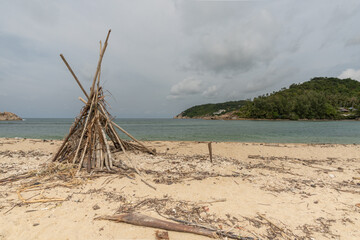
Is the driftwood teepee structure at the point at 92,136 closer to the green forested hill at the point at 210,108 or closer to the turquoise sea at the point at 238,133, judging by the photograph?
the turquoise sea at the point at 238,133

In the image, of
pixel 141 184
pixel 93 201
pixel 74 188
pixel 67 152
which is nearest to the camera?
pixel 93 201

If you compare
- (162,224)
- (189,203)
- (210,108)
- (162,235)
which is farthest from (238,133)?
(210,108)

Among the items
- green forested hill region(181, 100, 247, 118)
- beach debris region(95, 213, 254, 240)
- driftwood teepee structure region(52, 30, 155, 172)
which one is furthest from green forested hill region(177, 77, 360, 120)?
beach debris region(95, 213, 254, 240)

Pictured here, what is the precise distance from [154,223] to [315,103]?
9595 centimetres

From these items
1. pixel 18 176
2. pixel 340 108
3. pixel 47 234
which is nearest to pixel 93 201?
pixel 47 234

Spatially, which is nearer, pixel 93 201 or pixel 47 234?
pixel 47 234

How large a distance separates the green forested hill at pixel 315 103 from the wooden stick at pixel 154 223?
92.0 meters

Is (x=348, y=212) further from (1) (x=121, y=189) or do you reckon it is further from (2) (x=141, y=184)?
(1) (x=121, y=189)

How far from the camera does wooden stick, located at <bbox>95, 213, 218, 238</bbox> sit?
2.88 meters

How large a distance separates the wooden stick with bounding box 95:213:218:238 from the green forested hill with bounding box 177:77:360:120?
302 feet

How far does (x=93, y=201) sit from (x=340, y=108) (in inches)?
4293

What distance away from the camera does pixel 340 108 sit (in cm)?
7806

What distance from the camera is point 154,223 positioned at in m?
3.03

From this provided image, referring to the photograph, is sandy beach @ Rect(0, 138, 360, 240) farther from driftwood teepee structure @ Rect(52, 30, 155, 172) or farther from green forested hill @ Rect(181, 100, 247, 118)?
green forested hill @ Rect(181, 100, 247, 118)
